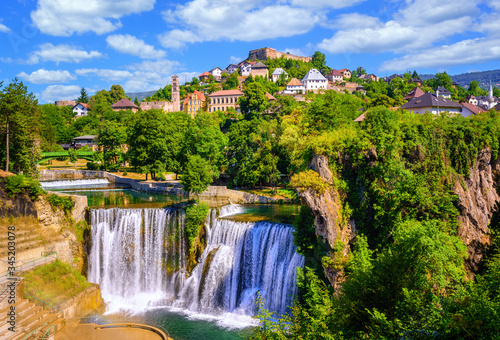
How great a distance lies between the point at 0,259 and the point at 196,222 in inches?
488

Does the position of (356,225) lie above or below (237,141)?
below

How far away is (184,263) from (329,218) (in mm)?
12792

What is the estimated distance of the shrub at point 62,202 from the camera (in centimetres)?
2708

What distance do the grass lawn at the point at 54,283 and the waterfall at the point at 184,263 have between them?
10.1 feet

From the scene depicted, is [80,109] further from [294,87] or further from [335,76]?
[335,76]

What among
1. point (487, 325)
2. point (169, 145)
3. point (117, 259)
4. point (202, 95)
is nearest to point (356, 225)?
point (487, 325)

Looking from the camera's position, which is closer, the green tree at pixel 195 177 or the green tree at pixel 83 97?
the green tree at pixel 195 177

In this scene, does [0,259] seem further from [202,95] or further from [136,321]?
[202,95]

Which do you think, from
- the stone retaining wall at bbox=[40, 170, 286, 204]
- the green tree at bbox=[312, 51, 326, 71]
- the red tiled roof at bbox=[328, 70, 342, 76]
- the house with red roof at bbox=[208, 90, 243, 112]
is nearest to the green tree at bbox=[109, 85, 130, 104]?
the house with red roof at bbox=[208, 90, 243, 112]

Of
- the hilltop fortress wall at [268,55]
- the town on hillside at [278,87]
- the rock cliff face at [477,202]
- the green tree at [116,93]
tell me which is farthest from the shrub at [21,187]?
the hilltop fortress wall at [268,55]

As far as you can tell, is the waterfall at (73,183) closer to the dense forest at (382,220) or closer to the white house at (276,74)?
the dense forest at (382,220)

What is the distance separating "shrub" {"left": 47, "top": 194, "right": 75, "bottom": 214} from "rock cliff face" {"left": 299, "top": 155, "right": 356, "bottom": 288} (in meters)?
17.9

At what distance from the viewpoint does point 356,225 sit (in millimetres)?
20828

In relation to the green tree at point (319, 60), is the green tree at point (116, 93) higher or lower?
lower
